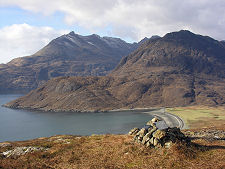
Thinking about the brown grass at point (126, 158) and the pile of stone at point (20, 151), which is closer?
the brown grass at point (126, 158)

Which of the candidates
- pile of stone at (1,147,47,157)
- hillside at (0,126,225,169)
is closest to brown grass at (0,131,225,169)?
hillside at (0,126,225,169)

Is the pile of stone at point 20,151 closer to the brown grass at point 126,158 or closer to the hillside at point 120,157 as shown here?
the hillside at point 120,157

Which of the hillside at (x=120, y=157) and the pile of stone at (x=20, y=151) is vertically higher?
the hillside at (x=120, y=157)

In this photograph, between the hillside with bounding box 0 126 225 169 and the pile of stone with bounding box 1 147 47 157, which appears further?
the pile of stone with bounding box 1 147 47 157

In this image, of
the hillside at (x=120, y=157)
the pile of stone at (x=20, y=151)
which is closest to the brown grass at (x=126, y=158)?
the hillside at (x=120, y=157)

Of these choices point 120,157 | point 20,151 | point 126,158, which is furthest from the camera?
point 20,151

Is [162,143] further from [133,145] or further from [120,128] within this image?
[120,128]

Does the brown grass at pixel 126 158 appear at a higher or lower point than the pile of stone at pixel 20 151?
higher

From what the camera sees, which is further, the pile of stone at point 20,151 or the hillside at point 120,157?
the pile of stone at point 20,151

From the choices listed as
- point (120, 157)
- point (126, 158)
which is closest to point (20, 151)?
point (120, 157)

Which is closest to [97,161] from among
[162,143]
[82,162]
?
[82,162]

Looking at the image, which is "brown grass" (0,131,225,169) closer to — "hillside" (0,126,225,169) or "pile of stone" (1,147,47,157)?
"hillside" (0,126,225,169)

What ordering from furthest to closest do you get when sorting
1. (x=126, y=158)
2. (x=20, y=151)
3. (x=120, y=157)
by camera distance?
(x=20, y=151) < (x=120, y=157) < (x=126, y=158)

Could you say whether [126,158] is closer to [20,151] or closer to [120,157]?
[120,157]
